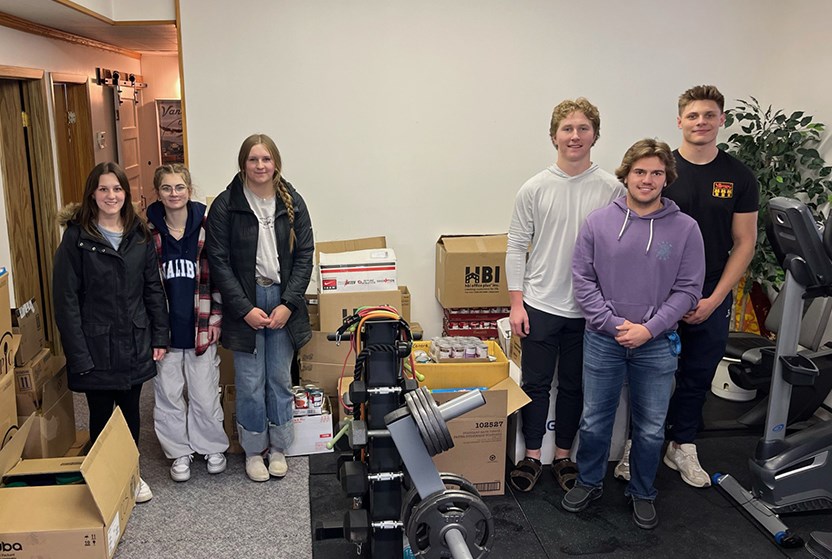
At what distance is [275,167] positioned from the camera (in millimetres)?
3062

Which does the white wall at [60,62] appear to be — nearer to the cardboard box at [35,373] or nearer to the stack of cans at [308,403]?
the cardboard box at [35,373]

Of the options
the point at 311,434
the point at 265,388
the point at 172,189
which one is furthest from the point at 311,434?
the point at 172,189

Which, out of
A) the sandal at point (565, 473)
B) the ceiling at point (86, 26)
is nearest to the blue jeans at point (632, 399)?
the sandal at point (565, 473)

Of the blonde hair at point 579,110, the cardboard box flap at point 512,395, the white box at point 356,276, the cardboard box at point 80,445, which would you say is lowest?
the cardboard box at point 80,445

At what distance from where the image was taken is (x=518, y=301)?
121 inches

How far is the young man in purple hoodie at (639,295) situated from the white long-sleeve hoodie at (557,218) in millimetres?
113

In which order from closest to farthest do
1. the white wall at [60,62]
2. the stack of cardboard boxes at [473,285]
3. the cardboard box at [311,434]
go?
the cardboard box at [311,434] → the white wall at [60,62] → the stack of cardboard boxes at [473,285]

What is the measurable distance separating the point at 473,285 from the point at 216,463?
69.5 inches

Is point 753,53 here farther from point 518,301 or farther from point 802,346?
Answer: point 518,301

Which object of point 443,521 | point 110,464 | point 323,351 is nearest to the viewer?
point 443,521

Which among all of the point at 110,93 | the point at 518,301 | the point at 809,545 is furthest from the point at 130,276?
the point at 110,93

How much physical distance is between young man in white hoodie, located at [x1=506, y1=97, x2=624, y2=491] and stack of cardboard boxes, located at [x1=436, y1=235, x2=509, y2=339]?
3.36ft

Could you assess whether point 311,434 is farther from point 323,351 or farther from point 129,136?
point 129,136

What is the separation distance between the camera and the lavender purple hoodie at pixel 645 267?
2713 mm
